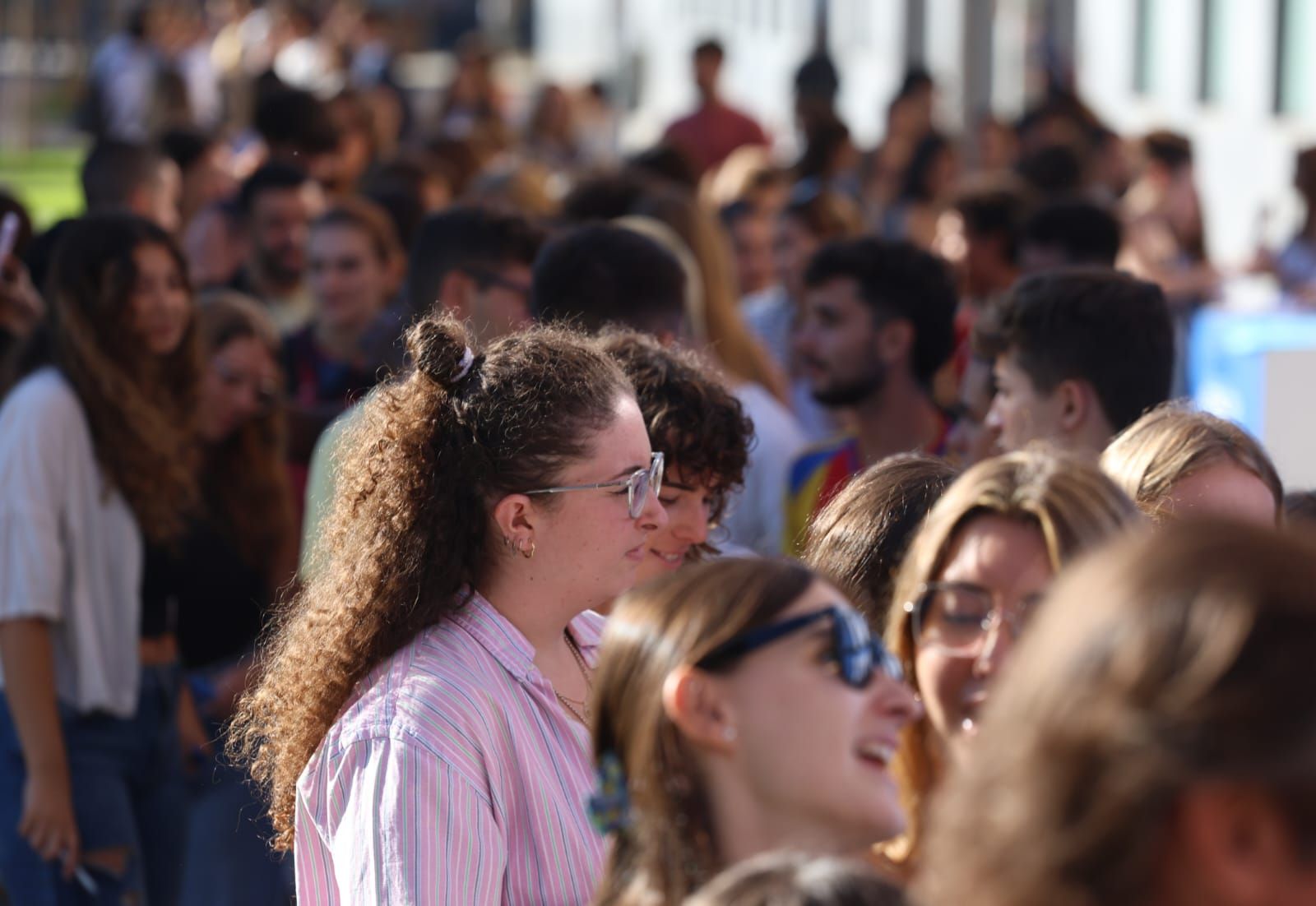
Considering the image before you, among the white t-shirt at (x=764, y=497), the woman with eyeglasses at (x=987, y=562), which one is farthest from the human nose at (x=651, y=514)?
the white t-shirt at (x=764, y=497)

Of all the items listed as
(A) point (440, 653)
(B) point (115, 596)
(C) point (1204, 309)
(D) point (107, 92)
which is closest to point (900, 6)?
(D) point (107, 92)

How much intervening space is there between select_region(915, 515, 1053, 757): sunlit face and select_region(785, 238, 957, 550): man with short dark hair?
311 cm

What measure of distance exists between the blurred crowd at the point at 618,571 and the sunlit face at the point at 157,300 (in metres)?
0.01

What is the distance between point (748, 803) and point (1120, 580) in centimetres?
63

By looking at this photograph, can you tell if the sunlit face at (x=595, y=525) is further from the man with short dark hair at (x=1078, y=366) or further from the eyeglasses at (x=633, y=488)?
the man with short dark hair at (x=1078, y=366)

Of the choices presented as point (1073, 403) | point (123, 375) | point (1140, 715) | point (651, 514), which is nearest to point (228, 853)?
point (123, 375)

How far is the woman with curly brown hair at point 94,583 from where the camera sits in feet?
14.0

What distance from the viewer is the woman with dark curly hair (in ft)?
11.5

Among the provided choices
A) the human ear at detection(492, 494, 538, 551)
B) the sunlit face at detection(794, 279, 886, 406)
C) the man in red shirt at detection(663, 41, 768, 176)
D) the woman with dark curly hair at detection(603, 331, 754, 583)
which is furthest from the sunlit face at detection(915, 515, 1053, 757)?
the man in red shirt at detection(663, 41, 768, 176)

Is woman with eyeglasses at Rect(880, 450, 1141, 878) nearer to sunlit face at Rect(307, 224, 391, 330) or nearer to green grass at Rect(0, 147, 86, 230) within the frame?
sunlit face at Rect(307, 224, 391, 330)

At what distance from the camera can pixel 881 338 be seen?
5.41 meters

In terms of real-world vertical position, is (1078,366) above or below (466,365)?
below

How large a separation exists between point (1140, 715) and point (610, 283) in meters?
3.44

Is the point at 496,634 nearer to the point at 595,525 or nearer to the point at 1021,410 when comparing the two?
the point at 595,525
